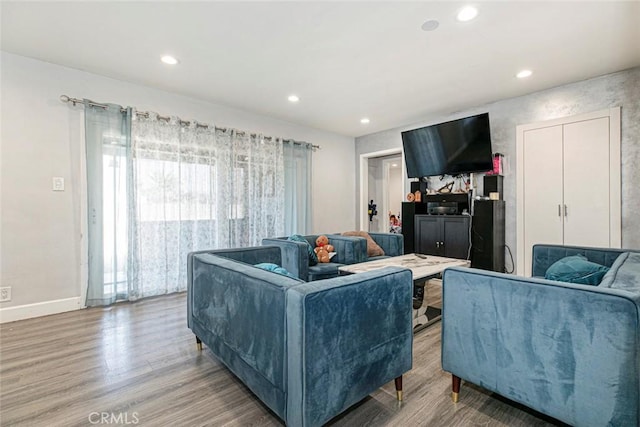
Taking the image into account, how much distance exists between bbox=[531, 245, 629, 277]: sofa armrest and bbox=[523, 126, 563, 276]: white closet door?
3.84 feet

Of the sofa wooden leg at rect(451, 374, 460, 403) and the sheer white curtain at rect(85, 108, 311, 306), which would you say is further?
the sheer white curtain at rect(85, 108, 311, 306)

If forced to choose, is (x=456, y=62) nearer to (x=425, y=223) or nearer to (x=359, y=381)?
(x=425, y=223)

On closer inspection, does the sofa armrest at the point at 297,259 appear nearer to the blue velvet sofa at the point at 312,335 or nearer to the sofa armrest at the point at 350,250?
the sofa armrest at the point at 350,250

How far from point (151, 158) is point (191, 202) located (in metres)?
0.70

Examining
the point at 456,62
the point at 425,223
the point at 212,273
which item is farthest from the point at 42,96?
the point at 425,223

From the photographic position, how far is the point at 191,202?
3.86 meters

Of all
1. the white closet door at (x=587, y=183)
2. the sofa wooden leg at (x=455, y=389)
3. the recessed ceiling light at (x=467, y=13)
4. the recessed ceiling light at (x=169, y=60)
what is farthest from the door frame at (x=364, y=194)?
the sofa wooden leg at (x=455, y=389)

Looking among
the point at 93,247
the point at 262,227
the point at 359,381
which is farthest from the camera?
the point at 262,227

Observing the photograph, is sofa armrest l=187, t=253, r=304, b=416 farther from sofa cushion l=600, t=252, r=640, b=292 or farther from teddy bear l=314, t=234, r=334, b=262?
teddy bear l=314, t=234, r=334, b=262

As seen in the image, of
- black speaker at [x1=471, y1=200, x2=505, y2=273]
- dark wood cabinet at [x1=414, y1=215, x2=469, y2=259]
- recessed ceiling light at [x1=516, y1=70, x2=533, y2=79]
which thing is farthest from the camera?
dark wood cabinet at [x1=414, y1=215, x2=469, y2=259]

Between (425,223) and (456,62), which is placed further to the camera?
(425,223)

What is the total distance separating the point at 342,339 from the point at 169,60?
10.1 feet

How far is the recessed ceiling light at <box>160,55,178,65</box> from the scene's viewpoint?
9.37 feet

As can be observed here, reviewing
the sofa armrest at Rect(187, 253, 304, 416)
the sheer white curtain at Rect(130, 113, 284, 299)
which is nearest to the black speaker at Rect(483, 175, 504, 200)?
the sheer white curtain at Rect(130, 113, 284, 299)
